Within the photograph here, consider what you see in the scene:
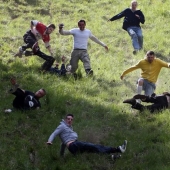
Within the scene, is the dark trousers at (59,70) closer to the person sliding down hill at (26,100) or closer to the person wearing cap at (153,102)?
the person sliding down hill at (26,100)

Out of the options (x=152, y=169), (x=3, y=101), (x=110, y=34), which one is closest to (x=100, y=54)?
(x=110, y=34)

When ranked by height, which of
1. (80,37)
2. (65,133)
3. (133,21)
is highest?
(133,21)

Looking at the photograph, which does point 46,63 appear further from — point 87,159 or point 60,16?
point 60,16

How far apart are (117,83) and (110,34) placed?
15.1 ft

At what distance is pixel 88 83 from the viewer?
13.4 m

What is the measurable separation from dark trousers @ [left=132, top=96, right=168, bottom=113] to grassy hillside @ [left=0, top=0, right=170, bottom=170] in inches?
8.0

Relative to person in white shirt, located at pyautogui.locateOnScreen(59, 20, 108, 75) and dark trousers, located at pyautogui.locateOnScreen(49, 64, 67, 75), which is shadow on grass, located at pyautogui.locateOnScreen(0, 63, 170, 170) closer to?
dark trousers, located at pyautogui.locateOnScreen(49, 64, 67, 75)

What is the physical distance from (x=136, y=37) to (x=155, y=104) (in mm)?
5084

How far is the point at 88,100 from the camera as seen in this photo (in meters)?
12.3

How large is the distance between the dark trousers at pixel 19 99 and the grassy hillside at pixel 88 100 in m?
0.18

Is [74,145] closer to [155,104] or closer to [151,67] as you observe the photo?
[155,104]

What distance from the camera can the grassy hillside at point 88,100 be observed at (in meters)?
9.48

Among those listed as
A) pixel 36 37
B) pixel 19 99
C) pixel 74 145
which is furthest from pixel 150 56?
pixel 36 37

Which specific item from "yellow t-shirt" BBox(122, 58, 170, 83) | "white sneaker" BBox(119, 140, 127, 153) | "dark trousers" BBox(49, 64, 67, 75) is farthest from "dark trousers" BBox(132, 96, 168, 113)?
"dark trousers" BBox(49, 64, 67, 75)
